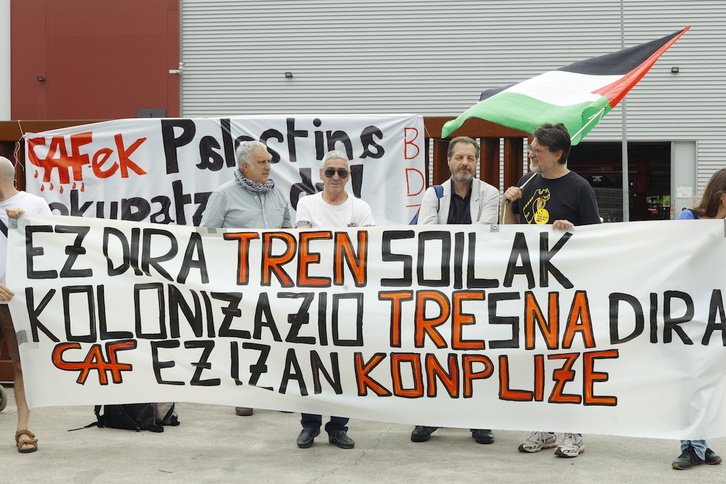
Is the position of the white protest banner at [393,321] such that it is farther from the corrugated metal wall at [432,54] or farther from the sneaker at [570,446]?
the corrugated metal wall at [432,54]

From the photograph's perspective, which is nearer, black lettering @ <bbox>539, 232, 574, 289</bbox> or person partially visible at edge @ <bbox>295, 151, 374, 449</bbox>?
black lettering @ <bbox>539, 232, 574, 289</bbox>

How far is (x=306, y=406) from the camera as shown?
5246 mm

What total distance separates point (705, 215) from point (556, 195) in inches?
35.1

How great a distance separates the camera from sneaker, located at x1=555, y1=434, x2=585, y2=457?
5.13 meters

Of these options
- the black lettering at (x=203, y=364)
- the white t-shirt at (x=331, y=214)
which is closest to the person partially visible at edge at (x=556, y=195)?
the white t-shirt at (x=331, y=214)

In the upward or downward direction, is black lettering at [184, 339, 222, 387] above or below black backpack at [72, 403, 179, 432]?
above

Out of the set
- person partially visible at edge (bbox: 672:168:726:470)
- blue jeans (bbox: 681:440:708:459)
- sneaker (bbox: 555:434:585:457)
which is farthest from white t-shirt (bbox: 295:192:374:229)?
blue jeans (bbox: 681:440:708:459)

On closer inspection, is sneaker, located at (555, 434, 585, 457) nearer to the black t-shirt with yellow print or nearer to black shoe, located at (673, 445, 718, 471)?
black shoe, located at (673, 445, 718, 471)

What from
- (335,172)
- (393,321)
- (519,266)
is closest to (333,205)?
(335,172)

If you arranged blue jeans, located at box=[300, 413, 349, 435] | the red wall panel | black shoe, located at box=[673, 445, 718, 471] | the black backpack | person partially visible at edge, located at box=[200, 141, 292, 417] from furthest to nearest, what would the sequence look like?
1. the red wall panel
2. person partially visible at edge, located at box=[200, 141, 292, 417]
3. the black backpack
4. blue jeans, located at box=[300, 413, 349, 435]
5. black shoe, located at box=[673, 445, 718, 471]

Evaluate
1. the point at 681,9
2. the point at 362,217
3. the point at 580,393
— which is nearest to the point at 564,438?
the point at 580,393

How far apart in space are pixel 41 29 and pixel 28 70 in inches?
46.3

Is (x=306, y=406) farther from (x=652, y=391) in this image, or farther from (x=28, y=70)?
(x=28, y=70)

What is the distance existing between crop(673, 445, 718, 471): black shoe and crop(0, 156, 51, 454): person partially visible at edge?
12.7 ft
